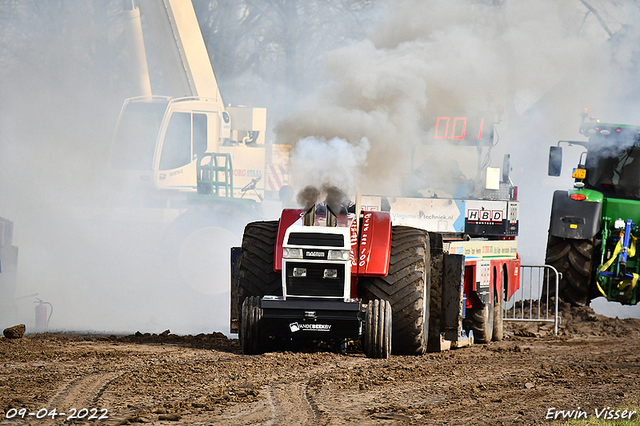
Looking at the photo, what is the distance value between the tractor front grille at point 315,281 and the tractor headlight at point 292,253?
0.08 metres

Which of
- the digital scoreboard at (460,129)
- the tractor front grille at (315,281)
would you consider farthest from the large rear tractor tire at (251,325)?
the digital scoreboard at (460,129)

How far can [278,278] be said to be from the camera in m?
8.21

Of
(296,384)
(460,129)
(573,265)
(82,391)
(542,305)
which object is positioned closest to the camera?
(82,391)

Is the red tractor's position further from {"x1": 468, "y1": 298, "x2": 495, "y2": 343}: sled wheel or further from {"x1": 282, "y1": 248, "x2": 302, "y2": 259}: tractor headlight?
{"x1": 468, "y1": 298, "x2": 495, "y2": 343}: sled wheel

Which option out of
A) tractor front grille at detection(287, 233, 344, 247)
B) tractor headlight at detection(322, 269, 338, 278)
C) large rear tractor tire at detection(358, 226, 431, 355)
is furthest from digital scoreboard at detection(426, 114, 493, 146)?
tractor headlight at detection(322, 269, 338, 278)

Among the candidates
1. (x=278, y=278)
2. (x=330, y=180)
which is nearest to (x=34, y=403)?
(x=278, y=278)

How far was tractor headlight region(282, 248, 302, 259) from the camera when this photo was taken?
308 inches

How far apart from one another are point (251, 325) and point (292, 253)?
2.61ft

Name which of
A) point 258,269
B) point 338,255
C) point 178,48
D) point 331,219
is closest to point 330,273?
point 338,255

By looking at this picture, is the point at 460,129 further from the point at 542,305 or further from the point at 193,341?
the point at 193,341

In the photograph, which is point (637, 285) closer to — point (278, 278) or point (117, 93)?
point (278, 278)

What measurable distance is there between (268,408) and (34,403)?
5.17 feet

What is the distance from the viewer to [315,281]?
311 inches

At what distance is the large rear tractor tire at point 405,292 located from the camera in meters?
8.02
